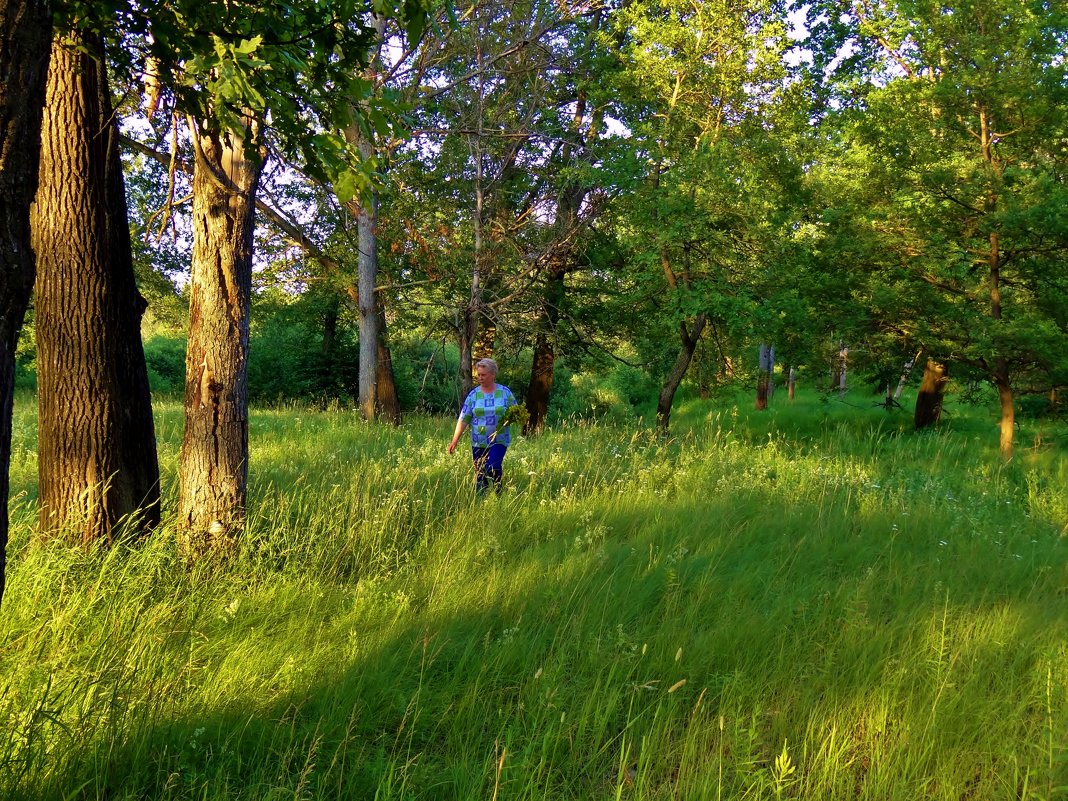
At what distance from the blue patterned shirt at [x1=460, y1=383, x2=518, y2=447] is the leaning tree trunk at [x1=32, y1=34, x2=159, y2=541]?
3.15m

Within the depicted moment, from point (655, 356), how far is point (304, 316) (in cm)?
1118

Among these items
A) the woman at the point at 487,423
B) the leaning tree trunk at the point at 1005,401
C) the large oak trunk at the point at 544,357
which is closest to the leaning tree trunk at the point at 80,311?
the woman at the point at 487,423

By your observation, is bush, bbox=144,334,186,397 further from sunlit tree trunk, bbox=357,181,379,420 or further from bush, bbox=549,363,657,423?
bush, bbox=549,363,657,423

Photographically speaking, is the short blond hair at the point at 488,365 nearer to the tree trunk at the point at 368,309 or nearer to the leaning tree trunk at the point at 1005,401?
the tree trunk at the point at 368,309

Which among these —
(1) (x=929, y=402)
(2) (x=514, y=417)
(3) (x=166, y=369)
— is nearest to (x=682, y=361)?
(1) (x=929, y=402)

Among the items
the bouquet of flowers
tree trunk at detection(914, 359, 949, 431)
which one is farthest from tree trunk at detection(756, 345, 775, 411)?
the bouquet of flowers

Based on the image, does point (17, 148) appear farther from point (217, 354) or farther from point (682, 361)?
point (682, 361)

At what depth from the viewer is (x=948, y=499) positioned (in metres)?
6.66

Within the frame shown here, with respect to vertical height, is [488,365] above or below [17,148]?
below

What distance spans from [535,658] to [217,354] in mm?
2729

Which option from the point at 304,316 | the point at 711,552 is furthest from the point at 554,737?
the point at 304,316

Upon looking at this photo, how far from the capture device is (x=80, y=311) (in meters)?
3.92

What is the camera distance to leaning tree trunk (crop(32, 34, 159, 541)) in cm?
383

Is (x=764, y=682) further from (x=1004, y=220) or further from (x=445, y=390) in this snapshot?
(x=445, y=390)
